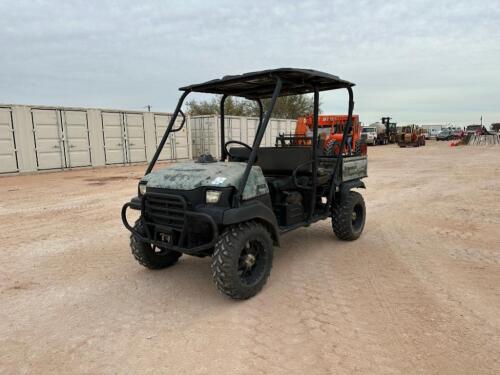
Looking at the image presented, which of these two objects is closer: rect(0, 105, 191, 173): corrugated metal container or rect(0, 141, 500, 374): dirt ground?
rect(0, 141, 500, 374): dirt ground

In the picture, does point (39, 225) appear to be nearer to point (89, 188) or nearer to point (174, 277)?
point (174, 277)

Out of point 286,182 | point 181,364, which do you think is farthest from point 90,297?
point 286,182

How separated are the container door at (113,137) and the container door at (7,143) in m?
3.56

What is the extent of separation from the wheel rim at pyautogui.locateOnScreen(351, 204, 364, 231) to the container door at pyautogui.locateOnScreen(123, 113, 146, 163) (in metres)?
14.3

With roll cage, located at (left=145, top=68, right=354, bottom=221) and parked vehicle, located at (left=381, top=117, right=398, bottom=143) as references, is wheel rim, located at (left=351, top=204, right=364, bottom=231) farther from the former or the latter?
parked vehicle, located at (left=381, top=117, right=398, bottom=143)

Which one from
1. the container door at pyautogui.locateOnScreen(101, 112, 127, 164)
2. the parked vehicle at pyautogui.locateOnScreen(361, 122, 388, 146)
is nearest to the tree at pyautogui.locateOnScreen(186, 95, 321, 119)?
the parked vehicle at pyautogui.locateOnScreen(361, 122, 388, 146)

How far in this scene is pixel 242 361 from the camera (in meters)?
2.51

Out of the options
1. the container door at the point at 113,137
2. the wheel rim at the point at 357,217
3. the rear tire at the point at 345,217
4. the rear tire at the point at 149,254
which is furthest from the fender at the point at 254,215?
the container door at the point at 113,137

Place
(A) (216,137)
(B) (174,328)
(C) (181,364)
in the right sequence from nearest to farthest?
1. (C) (181,364)
2. (B) (174,328)
3. (A) (216,137)

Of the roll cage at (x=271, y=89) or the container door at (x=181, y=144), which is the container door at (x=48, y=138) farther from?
the roll cage at (x=271, y=89)

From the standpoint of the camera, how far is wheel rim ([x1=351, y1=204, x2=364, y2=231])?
541 centimetres

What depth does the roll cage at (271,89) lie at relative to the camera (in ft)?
11.8

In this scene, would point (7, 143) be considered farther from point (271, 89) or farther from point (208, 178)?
point (208, 178)

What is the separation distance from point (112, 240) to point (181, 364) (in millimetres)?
3341
